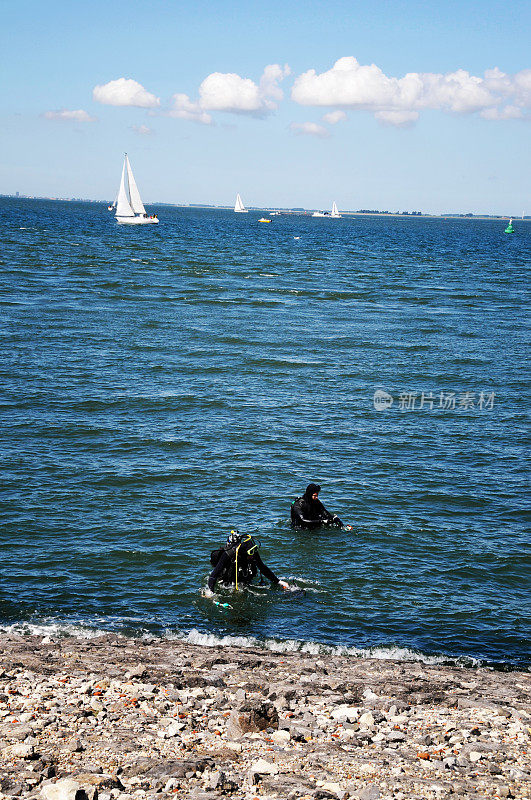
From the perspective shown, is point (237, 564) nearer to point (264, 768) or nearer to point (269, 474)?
point (264, 768)

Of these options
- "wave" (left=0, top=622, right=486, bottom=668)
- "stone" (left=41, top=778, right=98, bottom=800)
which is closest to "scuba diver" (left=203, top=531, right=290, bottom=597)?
"wave" (left=0, top=622, right=486, bottom=668)

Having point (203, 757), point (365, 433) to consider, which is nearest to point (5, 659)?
point (203, 757)

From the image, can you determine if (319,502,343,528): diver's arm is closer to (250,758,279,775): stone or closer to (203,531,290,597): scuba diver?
(203,531,290,597): scuba diver

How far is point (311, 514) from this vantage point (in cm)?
1639

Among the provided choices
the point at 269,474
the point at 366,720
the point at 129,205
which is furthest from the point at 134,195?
the point at 366,720

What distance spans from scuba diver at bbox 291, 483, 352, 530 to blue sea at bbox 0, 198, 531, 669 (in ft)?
0.89

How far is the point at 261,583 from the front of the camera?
1438 cm

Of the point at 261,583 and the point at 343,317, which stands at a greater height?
the point at 343,317

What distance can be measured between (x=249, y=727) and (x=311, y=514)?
7.73 metres

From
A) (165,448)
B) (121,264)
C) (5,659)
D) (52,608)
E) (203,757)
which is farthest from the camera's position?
(121,264)

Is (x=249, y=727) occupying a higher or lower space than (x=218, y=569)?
higher

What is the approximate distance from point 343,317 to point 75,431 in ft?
87.0

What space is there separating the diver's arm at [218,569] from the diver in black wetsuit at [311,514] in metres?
2.92

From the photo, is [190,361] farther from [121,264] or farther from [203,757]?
[121,264]
